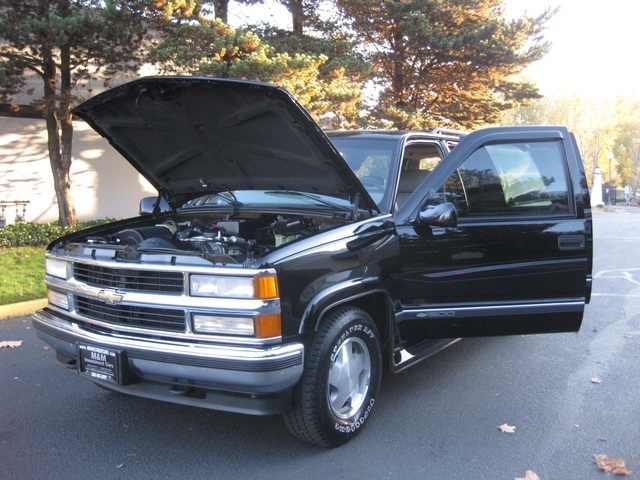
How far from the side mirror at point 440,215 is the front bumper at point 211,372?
1288mm

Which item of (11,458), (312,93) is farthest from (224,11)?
(11,458)

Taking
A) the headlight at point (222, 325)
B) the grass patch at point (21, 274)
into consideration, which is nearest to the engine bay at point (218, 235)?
the headlight at point (222, 325)

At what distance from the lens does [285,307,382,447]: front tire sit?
3195 mm

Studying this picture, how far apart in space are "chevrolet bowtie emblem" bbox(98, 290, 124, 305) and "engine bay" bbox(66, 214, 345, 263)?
21 centimetres

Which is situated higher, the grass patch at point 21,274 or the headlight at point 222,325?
the headlight at point 222,325

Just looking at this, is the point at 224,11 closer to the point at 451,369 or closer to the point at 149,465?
the point at 451,369

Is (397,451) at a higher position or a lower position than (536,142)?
lower

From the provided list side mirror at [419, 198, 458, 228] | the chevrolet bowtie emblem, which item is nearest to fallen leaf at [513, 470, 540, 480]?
side mirror at [419, 198, 458, 228]

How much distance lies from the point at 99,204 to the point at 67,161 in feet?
14.0

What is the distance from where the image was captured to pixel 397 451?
11.4 ft

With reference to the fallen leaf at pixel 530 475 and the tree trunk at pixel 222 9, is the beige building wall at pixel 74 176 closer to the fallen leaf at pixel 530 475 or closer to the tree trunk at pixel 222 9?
the tree trunk at pixel 222 9

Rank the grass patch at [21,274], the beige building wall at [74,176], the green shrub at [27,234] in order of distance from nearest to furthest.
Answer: the grass patch at [21,274], the green shrub at [27,234], the beige building wall at [74,176]

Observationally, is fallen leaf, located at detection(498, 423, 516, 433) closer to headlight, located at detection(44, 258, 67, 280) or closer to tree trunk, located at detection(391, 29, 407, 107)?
headlight, located at detection(44, 258, 67, 280)

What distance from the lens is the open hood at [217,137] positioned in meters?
3.44
